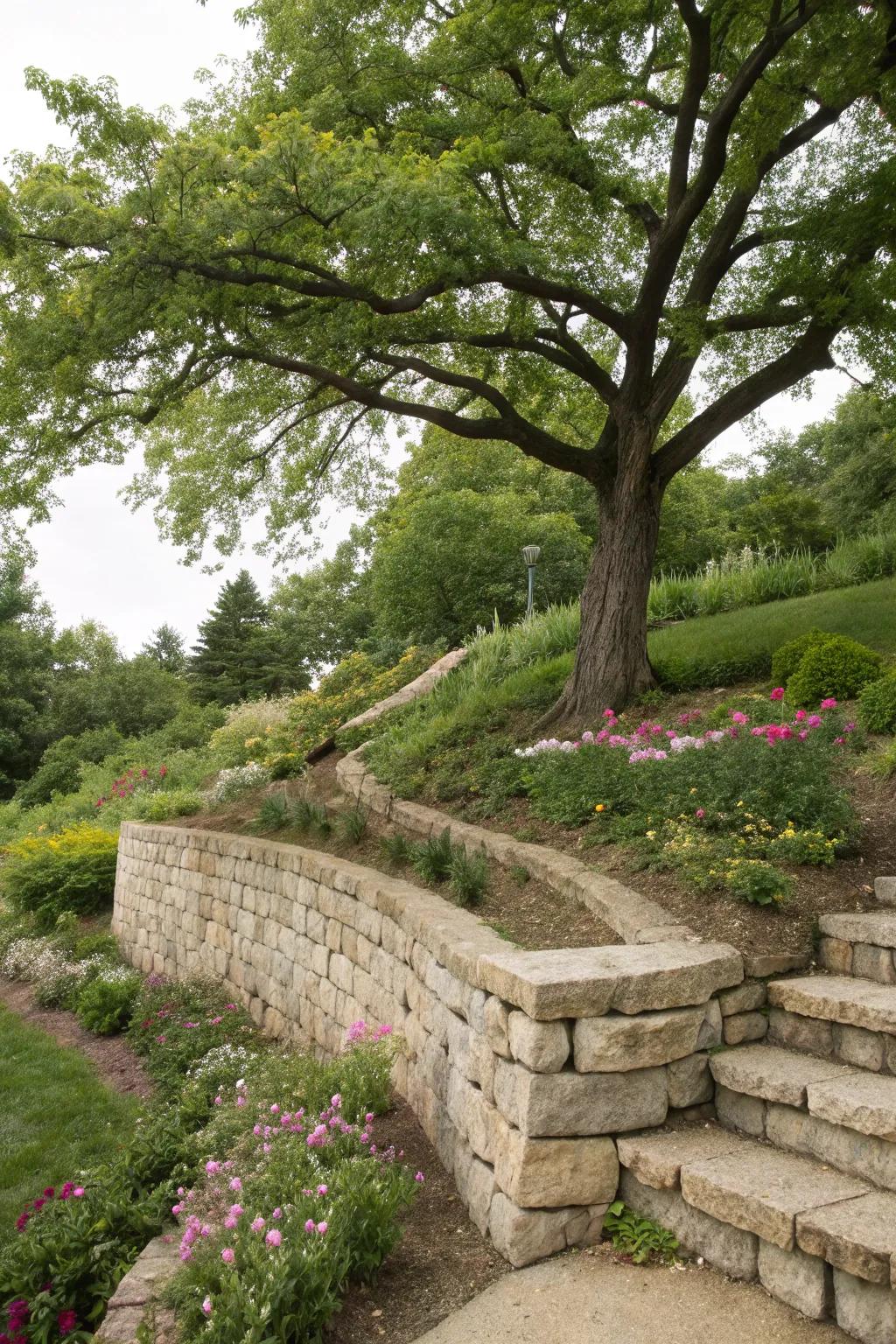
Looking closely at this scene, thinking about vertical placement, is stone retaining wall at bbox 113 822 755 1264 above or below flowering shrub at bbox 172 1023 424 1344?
above

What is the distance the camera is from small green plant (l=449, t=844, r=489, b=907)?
178 inches

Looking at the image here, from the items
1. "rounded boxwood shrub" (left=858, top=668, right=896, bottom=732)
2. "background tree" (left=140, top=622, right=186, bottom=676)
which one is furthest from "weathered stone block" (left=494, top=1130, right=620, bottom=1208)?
"background tree" (left=140, top=622, right=186, bottom=676)

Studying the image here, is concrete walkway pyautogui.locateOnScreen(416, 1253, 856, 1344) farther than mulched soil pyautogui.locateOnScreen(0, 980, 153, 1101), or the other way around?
mulched soil pyautogui.locateOnScreen(0, 980, 153, 1101)

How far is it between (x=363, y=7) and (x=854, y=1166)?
8939 mm

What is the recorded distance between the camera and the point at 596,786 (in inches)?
207

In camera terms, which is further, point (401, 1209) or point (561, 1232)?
point (401, 1209)

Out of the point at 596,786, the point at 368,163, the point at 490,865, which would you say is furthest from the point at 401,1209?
the point at 368,163

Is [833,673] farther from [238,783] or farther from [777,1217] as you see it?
[238,783]

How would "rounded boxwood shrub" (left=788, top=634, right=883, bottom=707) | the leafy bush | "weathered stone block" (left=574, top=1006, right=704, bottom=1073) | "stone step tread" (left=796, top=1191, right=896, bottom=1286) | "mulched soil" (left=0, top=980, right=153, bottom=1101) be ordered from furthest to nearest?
the leafy bush < "rounded boxwood shrub" (left=788, top=634, right=883, bottom=707) < "mulched soil" (left=0, top=980, right=153, bottom=1101) < "weathered stone block" (left=574, top=1006, right=704, bottom=1073) < "stone step tread" (left=796, top=1191, right=896, bottom=1286)

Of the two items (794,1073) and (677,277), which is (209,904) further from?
(677,277)

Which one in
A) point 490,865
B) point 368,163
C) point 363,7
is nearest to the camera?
point 490,865

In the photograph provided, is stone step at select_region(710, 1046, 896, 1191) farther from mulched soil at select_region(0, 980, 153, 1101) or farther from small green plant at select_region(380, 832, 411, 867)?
mulched soil at select_region(0, 980, 153, 1101)

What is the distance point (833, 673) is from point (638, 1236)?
4531mm

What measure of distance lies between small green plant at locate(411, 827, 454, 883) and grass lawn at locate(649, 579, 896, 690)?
10.3 ft
